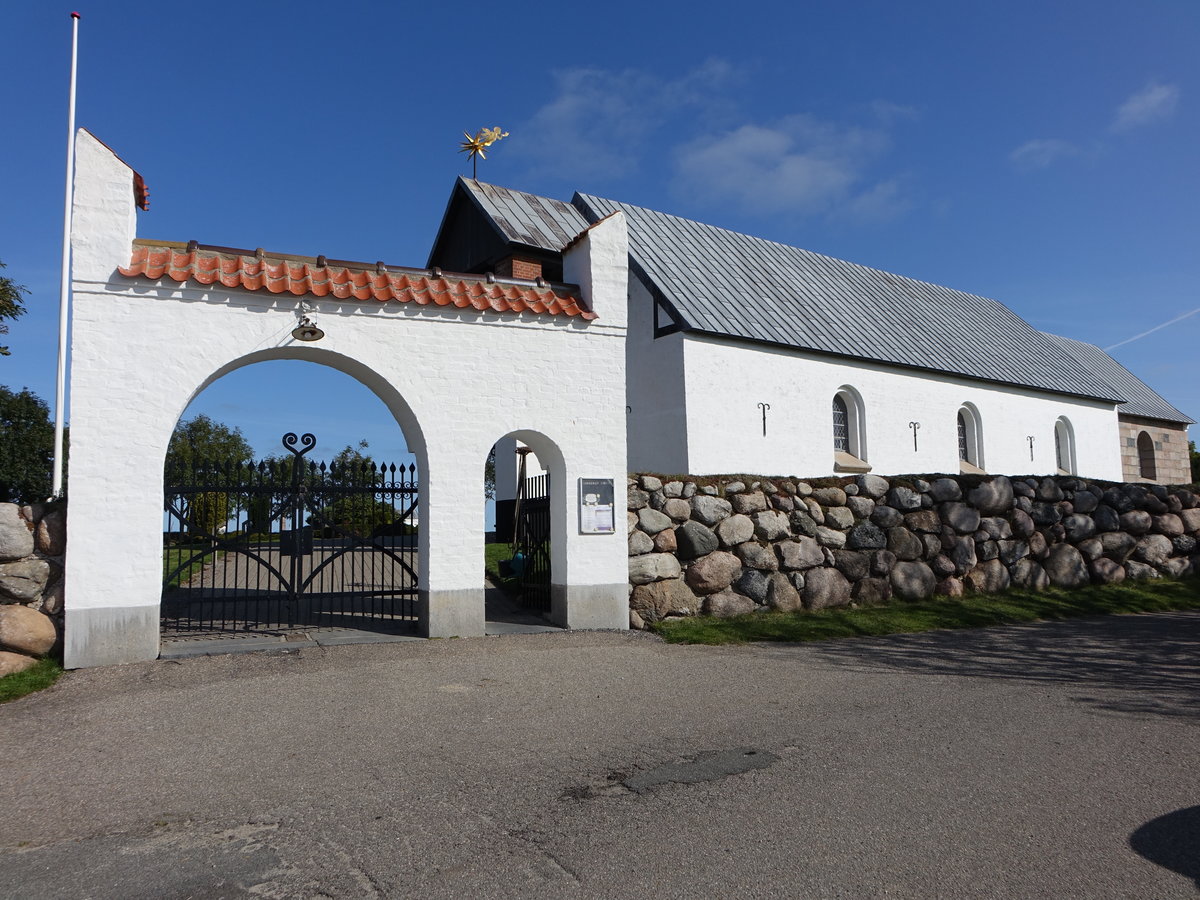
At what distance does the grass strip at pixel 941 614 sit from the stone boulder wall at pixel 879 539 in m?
0.25

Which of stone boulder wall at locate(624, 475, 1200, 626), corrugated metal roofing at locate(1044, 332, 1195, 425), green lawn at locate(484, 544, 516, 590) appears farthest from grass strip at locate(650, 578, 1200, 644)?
corrugated metal roofing at locate(1044, 332, 1195, 425)

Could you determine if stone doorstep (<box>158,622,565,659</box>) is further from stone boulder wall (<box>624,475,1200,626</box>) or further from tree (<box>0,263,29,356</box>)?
tree (<box>0,263,29,356</box>)

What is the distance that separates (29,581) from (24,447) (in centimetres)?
2653

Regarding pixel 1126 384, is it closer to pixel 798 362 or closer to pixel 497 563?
pixel 798 362

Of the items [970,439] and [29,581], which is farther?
[970,439]

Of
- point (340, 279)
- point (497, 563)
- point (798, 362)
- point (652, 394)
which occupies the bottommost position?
point (497, 563)

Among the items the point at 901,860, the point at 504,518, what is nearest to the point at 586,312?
the point at 901,860

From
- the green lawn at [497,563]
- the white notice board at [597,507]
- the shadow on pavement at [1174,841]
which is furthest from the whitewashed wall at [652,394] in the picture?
the shadow on pavement at [1174,841]

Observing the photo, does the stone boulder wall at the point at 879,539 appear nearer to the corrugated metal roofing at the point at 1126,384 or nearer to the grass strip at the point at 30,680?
the grass strip at the point at 30,680

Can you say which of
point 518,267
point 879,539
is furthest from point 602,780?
point 518,267

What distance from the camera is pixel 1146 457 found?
31.5 metres

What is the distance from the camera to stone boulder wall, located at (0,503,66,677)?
7891 mm

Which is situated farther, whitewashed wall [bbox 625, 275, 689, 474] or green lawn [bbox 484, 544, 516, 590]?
whitewashed wall [bbox 625, 275, 689, 474]

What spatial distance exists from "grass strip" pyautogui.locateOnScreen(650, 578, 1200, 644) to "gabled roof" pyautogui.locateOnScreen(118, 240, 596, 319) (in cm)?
410
